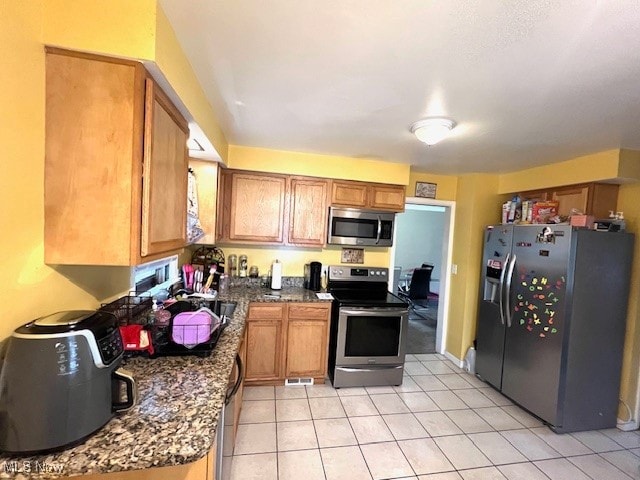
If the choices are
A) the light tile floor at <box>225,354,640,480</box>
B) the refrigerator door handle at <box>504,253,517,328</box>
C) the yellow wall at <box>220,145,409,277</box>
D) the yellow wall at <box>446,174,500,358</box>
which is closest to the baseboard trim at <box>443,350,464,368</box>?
the yellow wall at <box>446,174,500,358</box>

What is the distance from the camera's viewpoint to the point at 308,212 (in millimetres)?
3062

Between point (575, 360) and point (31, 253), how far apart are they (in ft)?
11.4

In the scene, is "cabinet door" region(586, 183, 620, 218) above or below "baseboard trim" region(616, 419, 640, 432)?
above

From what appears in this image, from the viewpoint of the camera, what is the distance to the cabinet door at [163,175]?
1120 millimetres

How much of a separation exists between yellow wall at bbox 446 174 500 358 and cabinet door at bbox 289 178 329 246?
1790mm

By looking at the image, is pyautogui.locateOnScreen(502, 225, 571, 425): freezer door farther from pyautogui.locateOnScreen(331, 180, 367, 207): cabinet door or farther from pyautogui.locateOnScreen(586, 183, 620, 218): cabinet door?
pyautogui.locateOnScreen(331, 180, 367, 207): cabinet door

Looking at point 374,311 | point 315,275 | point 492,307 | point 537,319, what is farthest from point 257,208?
point 537,319

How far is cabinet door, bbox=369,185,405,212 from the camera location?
10.4 feet

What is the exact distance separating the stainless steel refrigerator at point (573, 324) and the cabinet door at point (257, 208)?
7.79ft

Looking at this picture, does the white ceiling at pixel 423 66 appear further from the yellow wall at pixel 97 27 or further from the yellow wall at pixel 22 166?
the yellow wall at pixel 22 166

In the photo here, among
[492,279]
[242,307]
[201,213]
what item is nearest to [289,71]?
[201,213]

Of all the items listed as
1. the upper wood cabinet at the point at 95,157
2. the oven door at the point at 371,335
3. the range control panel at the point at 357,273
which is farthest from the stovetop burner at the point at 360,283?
the upper wood cabinet at the point at 95,157

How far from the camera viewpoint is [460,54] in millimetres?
1264

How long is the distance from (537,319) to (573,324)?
0.25m
